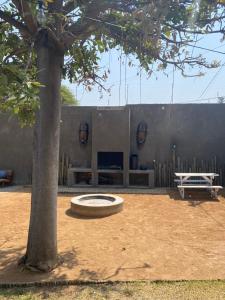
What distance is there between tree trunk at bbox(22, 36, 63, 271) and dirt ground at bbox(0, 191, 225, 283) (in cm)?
33

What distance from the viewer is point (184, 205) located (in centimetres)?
954

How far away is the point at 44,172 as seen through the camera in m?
4.95

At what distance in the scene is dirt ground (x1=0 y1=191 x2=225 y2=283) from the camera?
481 cm

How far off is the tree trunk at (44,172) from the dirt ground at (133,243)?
334 millimetres

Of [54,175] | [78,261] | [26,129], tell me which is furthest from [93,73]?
[26,129]

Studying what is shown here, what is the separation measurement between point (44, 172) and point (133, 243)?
7.79ft

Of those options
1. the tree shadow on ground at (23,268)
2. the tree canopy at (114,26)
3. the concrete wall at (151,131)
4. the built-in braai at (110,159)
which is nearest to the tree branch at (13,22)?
the tree canopy at (114,26)

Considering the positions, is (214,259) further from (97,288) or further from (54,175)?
(54,175)

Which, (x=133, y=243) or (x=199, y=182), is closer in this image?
(x=133, y=243)

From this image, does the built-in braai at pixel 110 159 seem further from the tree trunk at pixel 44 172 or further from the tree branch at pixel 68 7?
the tree branch at pixel 68 7

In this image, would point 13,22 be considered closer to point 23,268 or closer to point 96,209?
point 23,268

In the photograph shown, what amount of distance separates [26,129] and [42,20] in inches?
402

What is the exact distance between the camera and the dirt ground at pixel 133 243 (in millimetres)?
4809

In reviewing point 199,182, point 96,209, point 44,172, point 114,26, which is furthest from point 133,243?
point 199,182
